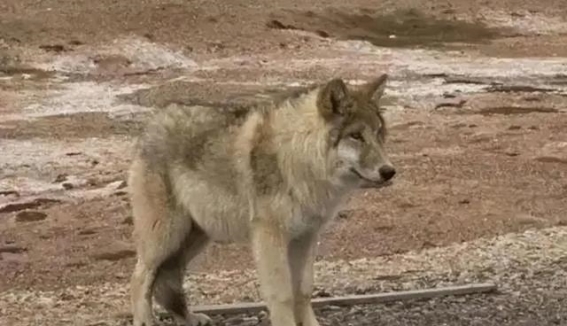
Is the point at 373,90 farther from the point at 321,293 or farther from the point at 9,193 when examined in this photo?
the point at 9,193

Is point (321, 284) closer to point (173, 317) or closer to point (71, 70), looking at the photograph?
point (173, 317)

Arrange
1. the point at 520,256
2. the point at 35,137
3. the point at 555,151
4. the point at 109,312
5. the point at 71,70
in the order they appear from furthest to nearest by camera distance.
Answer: the point at 71,70
the point at 35,137
the point at 555,151
the point at 520,256
the point at 109,312

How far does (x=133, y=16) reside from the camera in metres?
30.8

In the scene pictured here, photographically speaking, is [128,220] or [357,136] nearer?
[357,136]

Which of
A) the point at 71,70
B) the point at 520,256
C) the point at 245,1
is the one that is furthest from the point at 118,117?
the point at 245,1

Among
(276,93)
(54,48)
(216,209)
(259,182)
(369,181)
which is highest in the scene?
(276,93)

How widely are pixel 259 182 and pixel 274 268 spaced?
0.52 m

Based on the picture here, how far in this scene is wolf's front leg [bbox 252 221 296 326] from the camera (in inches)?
283

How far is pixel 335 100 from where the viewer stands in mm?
6984

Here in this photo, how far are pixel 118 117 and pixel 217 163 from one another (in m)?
12.7

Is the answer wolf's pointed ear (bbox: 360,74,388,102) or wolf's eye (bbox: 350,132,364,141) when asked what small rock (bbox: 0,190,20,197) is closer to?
wolf's pointed ear (bbox: 360,74,388,102)

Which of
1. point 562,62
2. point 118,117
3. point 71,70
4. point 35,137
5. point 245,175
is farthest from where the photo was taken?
point 562,62

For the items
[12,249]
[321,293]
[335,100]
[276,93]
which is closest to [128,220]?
[12,249]

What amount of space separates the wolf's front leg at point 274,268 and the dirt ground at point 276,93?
92cm
